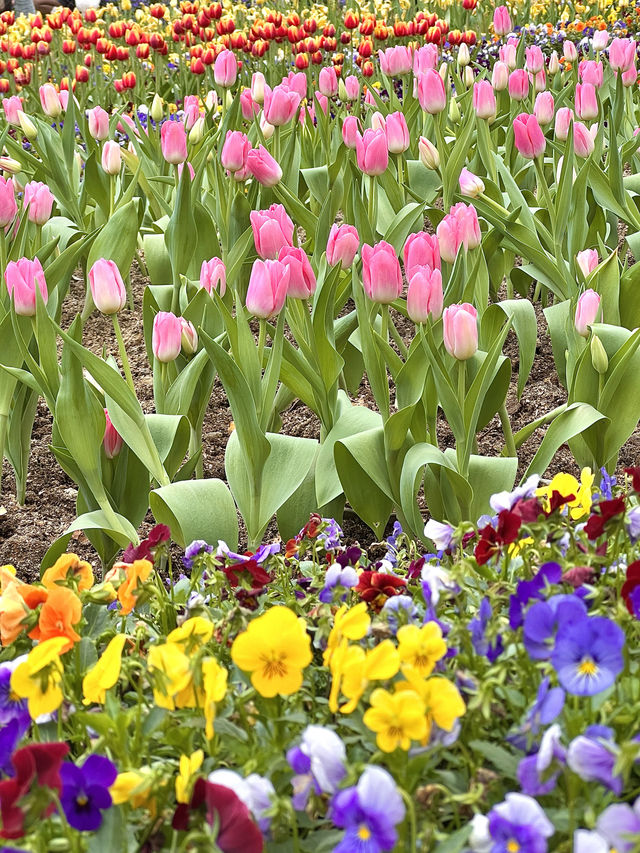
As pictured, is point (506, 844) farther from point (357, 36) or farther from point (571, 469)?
point (357, 36)

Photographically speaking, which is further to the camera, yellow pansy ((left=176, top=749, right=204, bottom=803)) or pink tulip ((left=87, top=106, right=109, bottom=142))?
pink tulip ((left=87, top=106, right=109, bottom=142))

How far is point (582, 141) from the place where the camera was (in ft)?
7.89

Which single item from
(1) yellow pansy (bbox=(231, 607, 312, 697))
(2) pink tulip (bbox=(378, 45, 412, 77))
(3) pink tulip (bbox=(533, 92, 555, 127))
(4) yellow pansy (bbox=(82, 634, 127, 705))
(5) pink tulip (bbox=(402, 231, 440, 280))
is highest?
(2) pink tulip (bbox=(378, 45, 412, 77))

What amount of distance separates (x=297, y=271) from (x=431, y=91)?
3.47ft

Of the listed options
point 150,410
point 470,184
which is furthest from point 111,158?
point 470,184

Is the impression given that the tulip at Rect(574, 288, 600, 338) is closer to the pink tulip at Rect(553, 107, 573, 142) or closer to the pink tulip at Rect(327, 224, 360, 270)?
the pink tulip at Rect(327, 224, 360, 270)

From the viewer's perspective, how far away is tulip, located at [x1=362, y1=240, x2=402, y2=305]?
171cm

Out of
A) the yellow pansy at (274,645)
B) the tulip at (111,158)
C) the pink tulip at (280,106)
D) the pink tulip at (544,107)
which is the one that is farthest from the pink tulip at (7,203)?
the yellow pansy at (274,645)

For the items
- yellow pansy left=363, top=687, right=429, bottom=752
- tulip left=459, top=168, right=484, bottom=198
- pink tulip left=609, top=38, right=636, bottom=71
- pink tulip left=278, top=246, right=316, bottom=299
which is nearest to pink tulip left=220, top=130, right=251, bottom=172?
tulip left=459, top=168, right=484, bottom=198

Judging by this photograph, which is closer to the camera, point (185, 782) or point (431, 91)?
point (185, 782)

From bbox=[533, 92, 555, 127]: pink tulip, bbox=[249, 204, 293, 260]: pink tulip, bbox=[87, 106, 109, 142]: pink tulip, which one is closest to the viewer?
bbox=[249, 204, 293, 260]: pink tulip

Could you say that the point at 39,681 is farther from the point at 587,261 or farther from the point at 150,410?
the point at 150,410

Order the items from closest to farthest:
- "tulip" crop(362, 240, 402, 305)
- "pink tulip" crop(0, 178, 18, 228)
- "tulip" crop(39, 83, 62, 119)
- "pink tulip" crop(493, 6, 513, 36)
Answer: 1. "tulip" crop(362, 240, 402, 305)
2. "pink tulip" crop(0, 178, 18, 228)
3. "tulip" crop(39, 83, 62, 119)
4. "pink tulip" crop(493, 6, 513, 36)

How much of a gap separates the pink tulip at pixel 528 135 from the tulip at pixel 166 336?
0.98 meters
